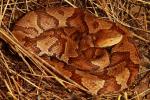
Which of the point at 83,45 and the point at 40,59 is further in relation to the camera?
the point at 83,45

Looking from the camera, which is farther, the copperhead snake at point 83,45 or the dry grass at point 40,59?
the copperhead snake at point 83,45

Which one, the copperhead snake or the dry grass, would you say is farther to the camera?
the copperhead snake

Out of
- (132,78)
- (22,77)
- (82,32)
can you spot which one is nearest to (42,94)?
(22,77)

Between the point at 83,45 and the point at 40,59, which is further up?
the point at 40,59
